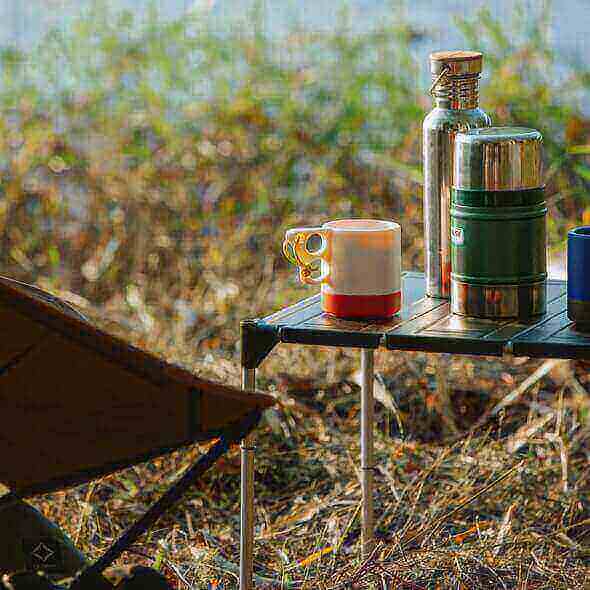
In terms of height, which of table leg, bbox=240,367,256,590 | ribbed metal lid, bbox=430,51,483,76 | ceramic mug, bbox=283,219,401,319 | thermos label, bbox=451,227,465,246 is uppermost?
ribbed metal lid, bbox=430,51,483,76

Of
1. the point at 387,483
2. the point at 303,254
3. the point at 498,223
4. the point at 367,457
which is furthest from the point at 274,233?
the point at 498,223

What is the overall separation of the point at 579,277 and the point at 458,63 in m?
0.36

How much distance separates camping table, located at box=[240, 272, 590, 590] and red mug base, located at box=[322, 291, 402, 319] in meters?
0.02

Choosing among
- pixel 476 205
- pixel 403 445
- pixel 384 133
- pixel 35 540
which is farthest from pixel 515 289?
pixel 384 133

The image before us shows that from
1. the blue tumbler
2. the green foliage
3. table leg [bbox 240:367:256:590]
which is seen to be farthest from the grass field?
the blue tumbler

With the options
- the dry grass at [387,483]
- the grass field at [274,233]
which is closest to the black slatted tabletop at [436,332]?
the dry grass at [387,483]

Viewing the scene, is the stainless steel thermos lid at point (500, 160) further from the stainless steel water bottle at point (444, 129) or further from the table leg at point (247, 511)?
the table leg at point (247, 511)

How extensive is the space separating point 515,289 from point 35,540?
0.78 m

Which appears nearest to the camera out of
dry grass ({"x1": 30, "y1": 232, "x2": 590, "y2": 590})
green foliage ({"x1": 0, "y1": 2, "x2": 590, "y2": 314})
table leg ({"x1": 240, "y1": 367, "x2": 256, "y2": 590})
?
table leg ({"x1": 240, "y1": 367, "x2": 256, "y2": 590})

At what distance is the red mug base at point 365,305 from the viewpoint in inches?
68.1

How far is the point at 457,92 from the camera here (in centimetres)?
178

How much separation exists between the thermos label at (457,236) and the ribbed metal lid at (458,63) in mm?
232

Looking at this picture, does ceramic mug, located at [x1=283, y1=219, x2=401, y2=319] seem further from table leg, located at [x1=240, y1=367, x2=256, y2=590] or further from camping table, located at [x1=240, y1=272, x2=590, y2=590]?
table leg, located at [x1=240, y1=367, x2=256, y2=590]

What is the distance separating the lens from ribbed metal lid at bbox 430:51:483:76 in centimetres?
175
